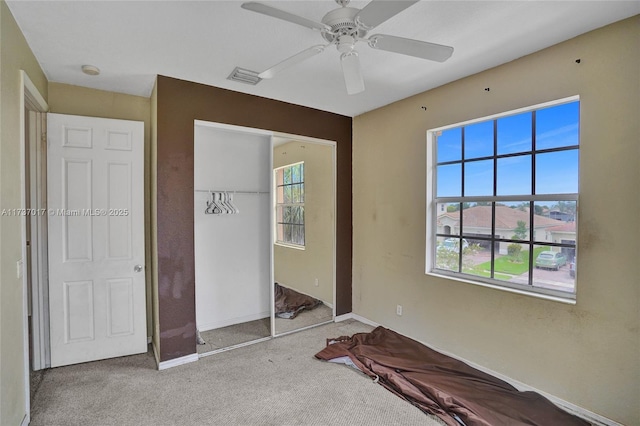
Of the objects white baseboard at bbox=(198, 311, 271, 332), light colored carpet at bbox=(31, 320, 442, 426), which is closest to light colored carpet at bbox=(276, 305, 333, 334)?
white baseboard at bbox=(198, 311, 271, 332)

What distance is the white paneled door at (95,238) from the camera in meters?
2.85

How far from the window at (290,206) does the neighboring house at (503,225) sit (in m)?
2.02

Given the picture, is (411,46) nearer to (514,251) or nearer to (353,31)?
(353,31)

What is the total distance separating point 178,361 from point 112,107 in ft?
8.33

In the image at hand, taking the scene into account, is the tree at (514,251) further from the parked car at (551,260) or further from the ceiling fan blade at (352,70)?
the ceiling fan blade at (352,70)

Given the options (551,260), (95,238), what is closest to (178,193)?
(95,238)

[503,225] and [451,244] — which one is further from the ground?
[503,225]

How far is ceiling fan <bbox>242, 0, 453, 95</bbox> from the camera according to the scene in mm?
1417

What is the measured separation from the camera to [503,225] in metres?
2.70

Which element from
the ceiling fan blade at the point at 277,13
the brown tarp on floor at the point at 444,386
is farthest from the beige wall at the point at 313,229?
the ceiling fan blade at the point at 277,13

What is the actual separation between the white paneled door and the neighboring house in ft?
9.86

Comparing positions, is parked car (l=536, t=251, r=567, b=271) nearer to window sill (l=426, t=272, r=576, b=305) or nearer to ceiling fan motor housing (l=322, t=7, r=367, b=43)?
window sill (l=426, t=272, r=576, b=305)

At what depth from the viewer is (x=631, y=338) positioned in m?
1.98

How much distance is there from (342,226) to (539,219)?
2.13m
